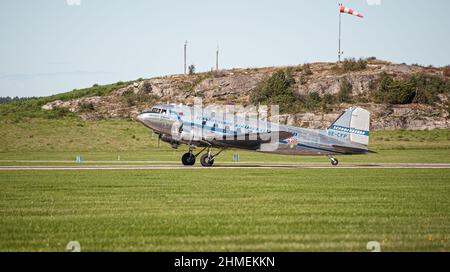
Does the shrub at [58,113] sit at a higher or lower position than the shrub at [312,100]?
lower

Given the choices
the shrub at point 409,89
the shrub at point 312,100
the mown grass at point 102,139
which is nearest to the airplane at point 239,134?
the mown grass at point 102,139

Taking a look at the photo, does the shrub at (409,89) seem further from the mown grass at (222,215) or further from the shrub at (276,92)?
the mown grass at (222,215)

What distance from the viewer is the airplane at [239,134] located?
141ft

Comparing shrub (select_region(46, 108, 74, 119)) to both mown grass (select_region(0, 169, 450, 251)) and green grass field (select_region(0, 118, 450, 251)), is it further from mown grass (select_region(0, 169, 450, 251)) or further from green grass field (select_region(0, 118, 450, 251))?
mown grass (select_region(0, 169, 450, 251))

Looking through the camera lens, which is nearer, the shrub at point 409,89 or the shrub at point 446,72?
the shrub at point 409,89

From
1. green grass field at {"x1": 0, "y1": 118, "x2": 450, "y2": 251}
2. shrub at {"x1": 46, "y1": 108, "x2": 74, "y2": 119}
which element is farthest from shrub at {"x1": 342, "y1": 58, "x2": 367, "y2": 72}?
green grass field at {"x1": 0, "y1": 118, "x2": 450, "y2": 251}

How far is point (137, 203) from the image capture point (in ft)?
65.4

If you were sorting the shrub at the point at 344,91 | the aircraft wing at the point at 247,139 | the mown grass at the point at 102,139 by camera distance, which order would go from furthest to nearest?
the shrub at the point at 344,91, the mown grass at the point at 102,139, the aircraft wing at the point at 247,139

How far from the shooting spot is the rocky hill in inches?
4055

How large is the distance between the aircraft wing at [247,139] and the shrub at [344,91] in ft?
234

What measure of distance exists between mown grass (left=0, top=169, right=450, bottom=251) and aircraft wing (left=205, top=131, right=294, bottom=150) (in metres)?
13.7
